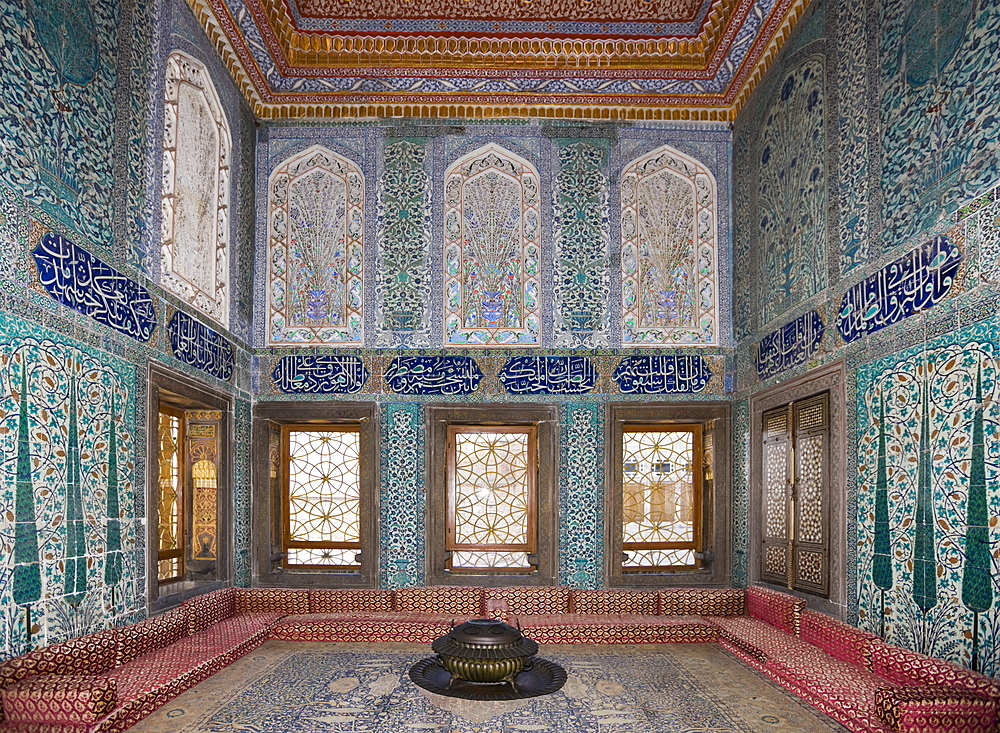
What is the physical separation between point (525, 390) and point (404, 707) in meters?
2.88

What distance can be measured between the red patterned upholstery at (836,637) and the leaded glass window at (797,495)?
182 mm

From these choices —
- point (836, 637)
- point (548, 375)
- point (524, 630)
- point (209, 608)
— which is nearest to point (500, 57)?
point (548, 375)

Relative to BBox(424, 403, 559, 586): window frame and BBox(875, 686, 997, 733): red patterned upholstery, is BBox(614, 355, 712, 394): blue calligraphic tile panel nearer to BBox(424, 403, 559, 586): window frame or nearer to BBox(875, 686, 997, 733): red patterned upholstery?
BBox(424, 403, 559, 586): window frame

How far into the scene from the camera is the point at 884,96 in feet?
13.9

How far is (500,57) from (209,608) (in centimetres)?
463

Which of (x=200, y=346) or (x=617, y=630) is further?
(x=617, y=630)

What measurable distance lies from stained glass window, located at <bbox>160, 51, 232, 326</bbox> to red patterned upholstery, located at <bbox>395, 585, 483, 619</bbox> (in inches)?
99.7

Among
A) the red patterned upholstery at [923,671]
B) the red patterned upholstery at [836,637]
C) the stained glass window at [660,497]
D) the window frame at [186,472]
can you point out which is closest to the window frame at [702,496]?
the stained glass window at [660,497]

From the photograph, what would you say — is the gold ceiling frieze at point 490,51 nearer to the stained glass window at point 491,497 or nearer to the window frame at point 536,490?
the window frame at point 536,490

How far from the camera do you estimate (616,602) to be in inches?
241

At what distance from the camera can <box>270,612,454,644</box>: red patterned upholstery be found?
5.62 metres

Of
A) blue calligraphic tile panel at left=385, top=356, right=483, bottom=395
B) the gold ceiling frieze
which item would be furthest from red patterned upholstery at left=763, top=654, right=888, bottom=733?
the gold ceiling frieze

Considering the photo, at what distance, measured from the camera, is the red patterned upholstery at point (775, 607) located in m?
5.02

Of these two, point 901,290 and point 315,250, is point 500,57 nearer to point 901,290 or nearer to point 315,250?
point 315,250
